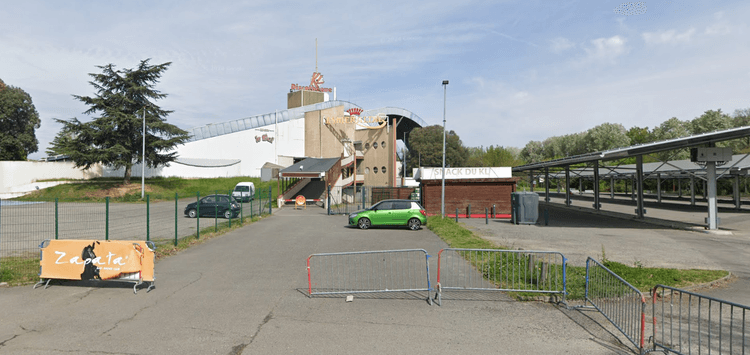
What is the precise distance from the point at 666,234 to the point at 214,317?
20495 millimetres

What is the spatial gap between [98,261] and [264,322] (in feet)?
16.1

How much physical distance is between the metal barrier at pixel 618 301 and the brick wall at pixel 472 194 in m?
19.1

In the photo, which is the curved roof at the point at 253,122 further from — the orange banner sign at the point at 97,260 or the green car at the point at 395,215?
the orange banner sign at the point at 97,260

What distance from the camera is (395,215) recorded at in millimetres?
20641

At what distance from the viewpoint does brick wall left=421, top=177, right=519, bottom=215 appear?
27.8 metres

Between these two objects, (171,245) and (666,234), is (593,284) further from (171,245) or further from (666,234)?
(666,234)

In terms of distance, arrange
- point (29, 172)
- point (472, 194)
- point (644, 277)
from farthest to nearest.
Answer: point (29, 172)
point (472, 194)
point (644, 277)

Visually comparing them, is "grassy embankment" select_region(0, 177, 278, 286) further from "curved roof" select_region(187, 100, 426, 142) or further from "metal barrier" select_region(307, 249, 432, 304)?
"curved roof" select_region(187, 100, 426, 142)

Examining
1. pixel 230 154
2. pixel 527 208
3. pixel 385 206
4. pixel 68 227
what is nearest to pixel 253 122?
pixel 230 154

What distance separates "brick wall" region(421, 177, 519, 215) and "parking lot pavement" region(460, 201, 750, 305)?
10.8ft

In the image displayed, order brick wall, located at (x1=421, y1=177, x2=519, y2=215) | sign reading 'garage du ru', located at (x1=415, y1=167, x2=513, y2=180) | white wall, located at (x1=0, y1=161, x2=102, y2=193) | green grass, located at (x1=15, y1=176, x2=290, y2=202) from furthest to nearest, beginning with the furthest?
white wall, located at (x1=0, y1=161, x2=102, y2=193) → green grass, located at (x1=15, y1=176, x2=290, y2=202) → sign reading 'garage du ru', located at (x1=415, y1=167, x2=513, y2=180) → brick wall, located at (x1=421, y1=177, x2=519, y2=215)

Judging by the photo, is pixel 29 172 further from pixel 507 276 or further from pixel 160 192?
pixel 507 276

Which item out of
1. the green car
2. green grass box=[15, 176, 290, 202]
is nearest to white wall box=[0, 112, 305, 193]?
green grass box=[15, 176, 290, 202]

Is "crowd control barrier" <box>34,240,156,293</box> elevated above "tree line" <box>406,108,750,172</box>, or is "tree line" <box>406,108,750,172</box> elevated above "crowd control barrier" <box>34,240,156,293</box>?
"tree line" <box>406,108,750,172</box>
